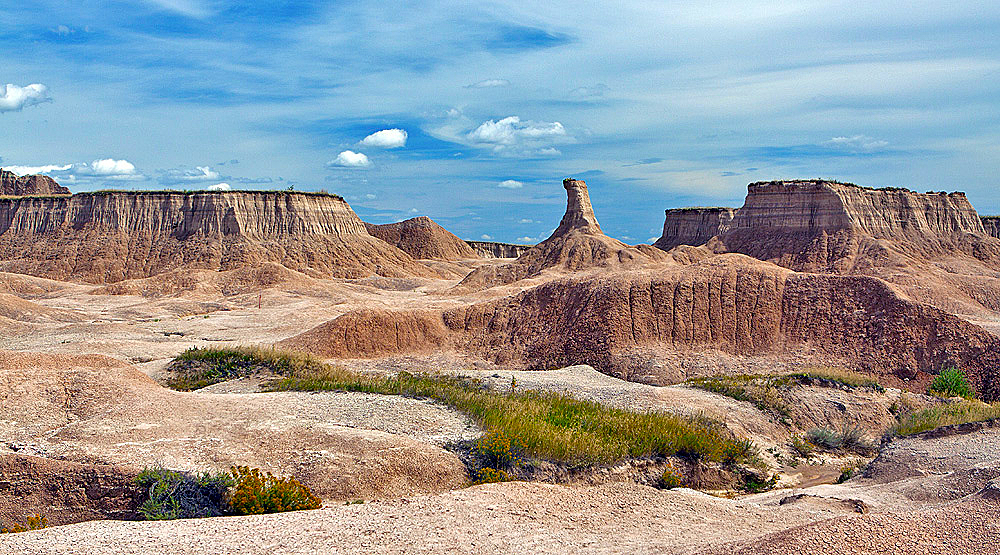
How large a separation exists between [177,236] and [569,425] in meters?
74.0

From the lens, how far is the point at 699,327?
25.9 m

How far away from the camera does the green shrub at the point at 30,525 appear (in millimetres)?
8170

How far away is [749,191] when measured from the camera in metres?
70.6

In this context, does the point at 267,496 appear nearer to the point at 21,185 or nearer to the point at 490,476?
the point at 490,476

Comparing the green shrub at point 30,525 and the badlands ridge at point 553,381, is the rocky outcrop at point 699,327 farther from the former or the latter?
the green shrub at point 30,525

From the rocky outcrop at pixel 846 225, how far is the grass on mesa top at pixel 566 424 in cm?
4776

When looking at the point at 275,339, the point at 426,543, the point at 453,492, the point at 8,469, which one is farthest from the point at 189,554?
the point at 275,339

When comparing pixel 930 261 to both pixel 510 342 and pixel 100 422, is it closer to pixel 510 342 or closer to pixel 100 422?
pixel 510 342

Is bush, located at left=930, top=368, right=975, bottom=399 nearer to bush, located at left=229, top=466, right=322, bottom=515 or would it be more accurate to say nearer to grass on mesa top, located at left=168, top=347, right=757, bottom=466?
grass on mesa top, located at left=168, top=347, right=757, bottom=466

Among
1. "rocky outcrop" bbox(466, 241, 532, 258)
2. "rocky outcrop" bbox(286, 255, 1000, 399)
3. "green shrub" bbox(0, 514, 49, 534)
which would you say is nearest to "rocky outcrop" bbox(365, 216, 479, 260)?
"rocky outcrop" bbox(466, 241, 532, 258)

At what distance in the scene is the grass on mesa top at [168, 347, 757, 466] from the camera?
12023mm

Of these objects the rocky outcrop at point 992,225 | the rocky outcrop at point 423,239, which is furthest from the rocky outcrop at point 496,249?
the rocky outcrop at point 992,225

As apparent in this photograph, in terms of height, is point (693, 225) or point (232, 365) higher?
point (693, 225)

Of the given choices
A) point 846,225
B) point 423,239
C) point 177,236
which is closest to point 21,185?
point 177,236
